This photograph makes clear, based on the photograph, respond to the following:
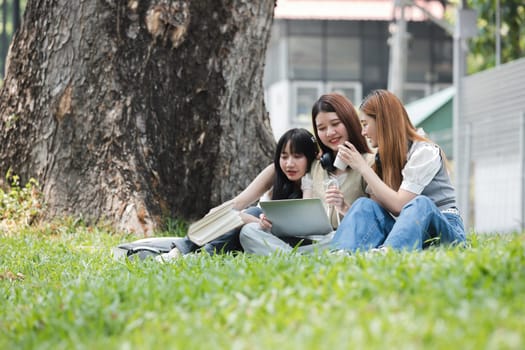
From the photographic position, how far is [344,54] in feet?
121

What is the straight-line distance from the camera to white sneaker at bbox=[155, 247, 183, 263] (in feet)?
20.1

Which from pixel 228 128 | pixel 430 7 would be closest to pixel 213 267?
pixel 228 128

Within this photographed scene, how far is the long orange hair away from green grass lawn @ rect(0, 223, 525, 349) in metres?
1.13

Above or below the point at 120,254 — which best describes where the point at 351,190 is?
above

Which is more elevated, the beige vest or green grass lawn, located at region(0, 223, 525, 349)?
the beige vest

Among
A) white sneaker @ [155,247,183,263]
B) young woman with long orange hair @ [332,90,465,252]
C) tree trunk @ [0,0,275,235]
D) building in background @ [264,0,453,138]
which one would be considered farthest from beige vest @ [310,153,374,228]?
building in background @ [264,0,453,138]

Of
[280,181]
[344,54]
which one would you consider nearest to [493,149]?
[280,181]

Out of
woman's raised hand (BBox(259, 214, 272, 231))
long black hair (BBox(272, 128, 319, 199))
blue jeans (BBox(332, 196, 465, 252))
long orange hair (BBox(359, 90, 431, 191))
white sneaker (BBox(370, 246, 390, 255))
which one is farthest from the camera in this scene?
long black hair (BBox(272, 128, 319, 199))

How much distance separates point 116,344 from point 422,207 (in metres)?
2.44

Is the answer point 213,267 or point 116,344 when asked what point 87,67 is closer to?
point 213,267

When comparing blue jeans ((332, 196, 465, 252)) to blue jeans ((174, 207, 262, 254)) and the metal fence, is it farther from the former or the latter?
the metal fence

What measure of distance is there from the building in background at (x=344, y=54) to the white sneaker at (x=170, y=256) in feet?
96.1

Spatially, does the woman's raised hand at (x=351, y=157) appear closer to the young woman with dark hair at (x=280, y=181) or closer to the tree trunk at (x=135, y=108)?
the young woman with dark hair at (x=280, y=181)

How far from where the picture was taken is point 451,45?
123ft
